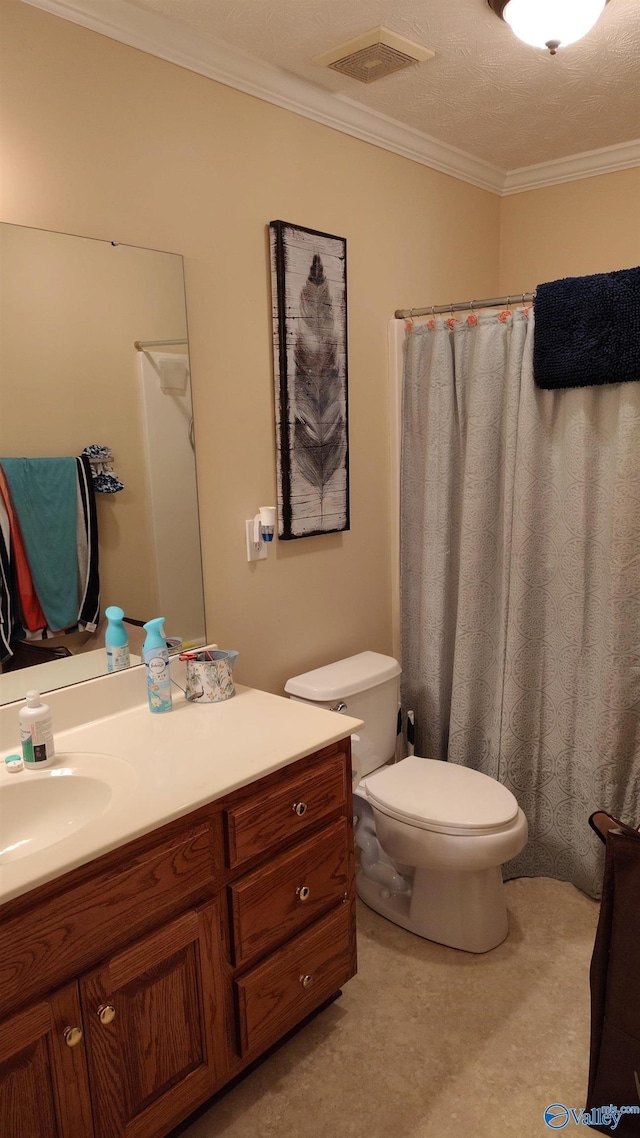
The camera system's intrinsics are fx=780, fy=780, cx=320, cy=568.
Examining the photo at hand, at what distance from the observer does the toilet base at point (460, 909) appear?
2170 mm

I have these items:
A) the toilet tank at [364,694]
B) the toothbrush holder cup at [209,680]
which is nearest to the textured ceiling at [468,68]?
the toothbrush holder cup at [209,680]

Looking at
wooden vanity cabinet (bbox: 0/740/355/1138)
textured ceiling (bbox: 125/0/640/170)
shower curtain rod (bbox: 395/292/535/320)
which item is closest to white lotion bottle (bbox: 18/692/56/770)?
wooden vanity cabinet (bbox: 0/740/355/1138)

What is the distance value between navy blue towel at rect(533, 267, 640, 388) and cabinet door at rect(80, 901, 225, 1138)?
1698 mm

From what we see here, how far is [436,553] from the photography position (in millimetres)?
2664

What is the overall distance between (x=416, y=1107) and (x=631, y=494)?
162 cm

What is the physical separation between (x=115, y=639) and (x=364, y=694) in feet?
2.71

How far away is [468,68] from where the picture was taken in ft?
6.92

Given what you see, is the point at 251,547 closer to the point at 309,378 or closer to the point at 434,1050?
the point at 309,378

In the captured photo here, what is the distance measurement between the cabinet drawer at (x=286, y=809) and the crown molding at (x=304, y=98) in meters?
1.73

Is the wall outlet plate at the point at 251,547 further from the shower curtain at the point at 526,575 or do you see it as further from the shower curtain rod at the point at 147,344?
the shower curtain at the point at 526,575

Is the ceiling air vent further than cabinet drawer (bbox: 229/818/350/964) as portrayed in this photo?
Yes

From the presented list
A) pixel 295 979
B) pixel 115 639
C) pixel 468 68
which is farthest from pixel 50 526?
pixel 468 68

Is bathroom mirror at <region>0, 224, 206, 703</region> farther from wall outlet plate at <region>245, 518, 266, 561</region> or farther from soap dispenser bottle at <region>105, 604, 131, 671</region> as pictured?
wall outlet plate at <region>245, 518, 266, 561</region>

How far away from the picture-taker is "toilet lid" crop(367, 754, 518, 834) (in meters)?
2.07
